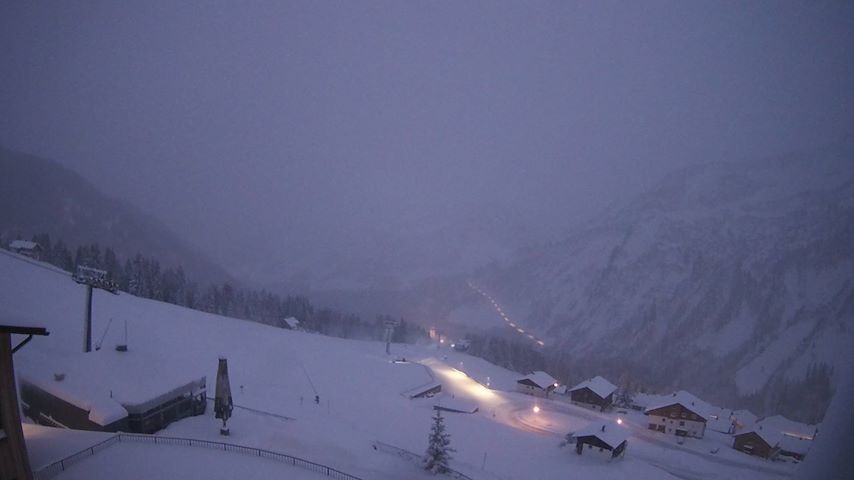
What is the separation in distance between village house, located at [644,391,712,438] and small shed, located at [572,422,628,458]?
56.3 feet

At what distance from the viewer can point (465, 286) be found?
637 ft

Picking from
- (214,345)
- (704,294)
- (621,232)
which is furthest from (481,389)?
(621,232)

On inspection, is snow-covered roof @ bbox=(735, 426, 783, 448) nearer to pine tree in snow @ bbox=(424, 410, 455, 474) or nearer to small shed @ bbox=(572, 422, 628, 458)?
Result: small shed @ bbox=(572, 422, 628, 458)

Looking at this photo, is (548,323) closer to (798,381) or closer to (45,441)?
(798,381)

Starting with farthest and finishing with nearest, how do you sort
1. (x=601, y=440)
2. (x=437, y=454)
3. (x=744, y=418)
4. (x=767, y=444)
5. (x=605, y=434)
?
1. (x=744, y=418)
2. (x=767, y=444)
3. (x=605, y=434)
4. (x=601, y=440)
5. (x=437, y=454)

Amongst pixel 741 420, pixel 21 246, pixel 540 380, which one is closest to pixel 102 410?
pixel 540 380

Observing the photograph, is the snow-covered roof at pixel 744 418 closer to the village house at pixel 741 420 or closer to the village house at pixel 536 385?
the village house at pixel 741 420

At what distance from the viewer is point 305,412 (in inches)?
1133

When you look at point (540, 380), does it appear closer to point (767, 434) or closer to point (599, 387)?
point (599, 387)

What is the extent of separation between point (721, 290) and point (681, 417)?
334 ft

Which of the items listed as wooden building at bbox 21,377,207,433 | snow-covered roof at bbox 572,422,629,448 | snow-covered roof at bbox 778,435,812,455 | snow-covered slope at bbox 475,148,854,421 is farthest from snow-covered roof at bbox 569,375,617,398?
wooden building at bbox 21,377,207,433

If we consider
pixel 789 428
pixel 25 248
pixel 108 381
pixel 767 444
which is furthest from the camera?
pixel 25 248

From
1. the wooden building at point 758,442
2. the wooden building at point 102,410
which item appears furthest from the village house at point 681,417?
the wooden building at point 102,410

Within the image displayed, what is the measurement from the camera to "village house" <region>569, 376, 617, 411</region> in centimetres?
5372
